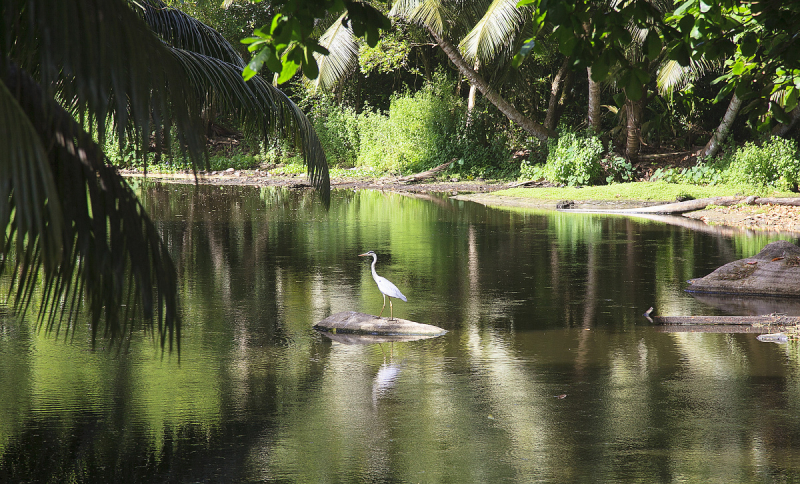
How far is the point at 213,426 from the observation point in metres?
5.76

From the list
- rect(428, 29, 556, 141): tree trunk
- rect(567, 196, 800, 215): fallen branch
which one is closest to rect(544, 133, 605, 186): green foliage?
rect(428, 29, 556, 141): tree trunk

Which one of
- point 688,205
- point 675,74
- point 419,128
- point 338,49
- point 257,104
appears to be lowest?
point 688,205

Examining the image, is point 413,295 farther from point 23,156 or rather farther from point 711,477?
point 23,156

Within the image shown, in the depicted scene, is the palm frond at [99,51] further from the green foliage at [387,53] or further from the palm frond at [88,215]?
the green foliage at [387,53]

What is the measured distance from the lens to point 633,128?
2886 centimetres

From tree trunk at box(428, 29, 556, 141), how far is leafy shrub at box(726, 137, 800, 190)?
9.07 meters

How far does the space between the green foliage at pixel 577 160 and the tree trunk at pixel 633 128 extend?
134 centimetres

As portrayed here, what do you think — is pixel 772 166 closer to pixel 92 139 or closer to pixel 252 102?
pixel 252 102

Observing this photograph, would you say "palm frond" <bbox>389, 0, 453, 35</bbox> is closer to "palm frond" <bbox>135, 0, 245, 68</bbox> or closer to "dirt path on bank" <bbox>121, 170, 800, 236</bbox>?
"dirt path on bank" <bbox>121, 170, 800, 236</bbox>

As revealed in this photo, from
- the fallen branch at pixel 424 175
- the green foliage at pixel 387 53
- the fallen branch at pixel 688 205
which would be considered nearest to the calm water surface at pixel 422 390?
the fallen branch at pixel 688 205

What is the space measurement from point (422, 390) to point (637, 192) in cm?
1978

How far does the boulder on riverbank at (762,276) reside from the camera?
10312 mm

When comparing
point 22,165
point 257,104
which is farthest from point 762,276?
point 22,165

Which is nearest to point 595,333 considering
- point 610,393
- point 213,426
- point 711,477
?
point 610,393
